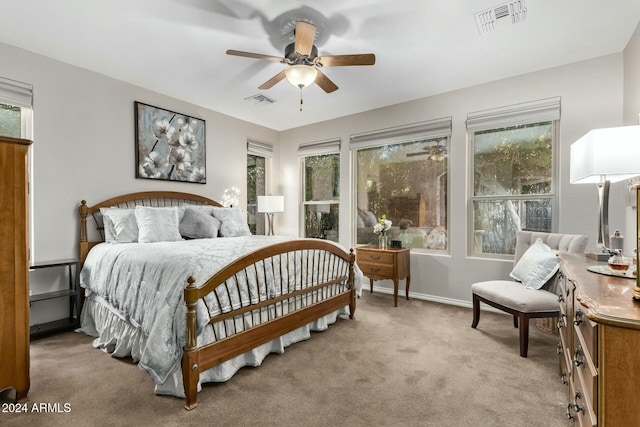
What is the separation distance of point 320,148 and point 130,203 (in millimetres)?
2831

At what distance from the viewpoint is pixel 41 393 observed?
1.97 m

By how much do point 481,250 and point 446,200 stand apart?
0.73m

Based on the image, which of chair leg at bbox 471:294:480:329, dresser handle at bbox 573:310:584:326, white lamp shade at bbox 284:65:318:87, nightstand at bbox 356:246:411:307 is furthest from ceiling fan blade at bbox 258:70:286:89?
chair leg at bbox 471:294:480:329

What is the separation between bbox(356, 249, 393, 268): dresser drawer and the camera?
3.86 m

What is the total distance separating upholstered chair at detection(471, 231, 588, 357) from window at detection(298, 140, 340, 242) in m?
2.70

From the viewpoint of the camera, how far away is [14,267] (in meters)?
1.83

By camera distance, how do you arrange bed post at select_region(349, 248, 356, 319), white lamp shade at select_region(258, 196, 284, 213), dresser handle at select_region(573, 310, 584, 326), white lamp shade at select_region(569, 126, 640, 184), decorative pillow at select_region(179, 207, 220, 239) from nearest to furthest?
1. dresser handle at select_region(573, 310, 584, 326)
2. white lamp shade at select_region(569, 126, 640, 184)
3. bed post at select_region(349, 248, 356, 319)
4. decorative pillow at select_region(179, 207, 220, 239)
5. white lamp shade at select_region(258, 196, 284, 213)

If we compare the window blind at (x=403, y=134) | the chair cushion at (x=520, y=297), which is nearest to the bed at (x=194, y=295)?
the chair cushion at (x=520, y=297)

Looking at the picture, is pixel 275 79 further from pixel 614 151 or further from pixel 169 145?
pixel 614 151

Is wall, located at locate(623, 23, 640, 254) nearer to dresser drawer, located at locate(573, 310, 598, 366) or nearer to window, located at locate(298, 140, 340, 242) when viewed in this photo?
dresser drawer, located at locate(573, 310, 598, 366)

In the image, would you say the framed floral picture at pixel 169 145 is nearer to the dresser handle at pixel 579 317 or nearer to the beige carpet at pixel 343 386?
the beige carpet at pixel 343 386

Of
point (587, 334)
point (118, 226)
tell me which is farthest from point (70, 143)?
point (587, 334)

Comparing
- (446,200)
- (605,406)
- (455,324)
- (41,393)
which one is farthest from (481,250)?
(41,393)

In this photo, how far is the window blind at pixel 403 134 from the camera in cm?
398
